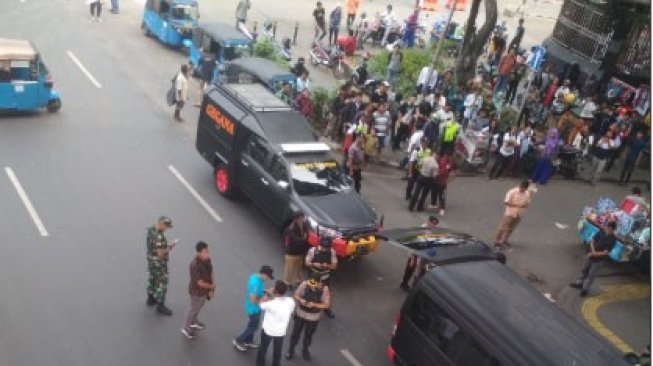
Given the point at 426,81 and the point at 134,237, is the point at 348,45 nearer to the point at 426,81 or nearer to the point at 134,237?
the point at 426,81

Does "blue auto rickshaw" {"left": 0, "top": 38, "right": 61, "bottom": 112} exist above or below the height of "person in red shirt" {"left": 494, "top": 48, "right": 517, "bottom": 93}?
below

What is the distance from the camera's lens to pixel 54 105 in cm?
1784

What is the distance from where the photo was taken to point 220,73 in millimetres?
20797

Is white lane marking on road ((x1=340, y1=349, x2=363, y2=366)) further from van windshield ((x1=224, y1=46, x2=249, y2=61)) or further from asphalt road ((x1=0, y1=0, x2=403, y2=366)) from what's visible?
van windshield ((x1=224, y1=46, x2=249, y2=61))

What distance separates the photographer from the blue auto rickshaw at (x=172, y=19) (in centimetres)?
2505

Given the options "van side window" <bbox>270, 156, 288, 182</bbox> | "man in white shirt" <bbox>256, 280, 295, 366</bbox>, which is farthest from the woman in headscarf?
"man in white shirt" <bbox>256, 280, 295, 366</bbox>

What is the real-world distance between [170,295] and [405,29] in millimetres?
20763

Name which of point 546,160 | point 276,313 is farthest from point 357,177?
point 276,313

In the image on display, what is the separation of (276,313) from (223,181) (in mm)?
6107

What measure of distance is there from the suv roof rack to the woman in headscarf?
6834mm

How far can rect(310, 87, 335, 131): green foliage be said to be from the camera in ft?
63.6

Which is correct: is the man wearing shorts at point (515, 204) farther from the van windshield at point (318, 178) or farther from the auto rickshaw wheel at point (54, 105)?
the auto rickshaw wheel at point (54, 105)

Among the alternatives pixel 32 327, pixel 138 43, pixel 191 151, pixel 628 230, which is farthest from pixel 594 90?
pixel 32 327

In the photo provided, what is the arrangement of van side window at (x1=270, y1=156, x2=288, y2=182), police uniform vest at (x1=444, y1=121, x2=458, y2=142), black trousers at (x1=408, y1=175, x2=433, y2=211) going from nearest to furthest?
1. van side window at (x1=270, y1=156, x2=288, y2=182)
2. black trousers at (x1=408, y1=175, x2=433, y2=211)
3. police uniform vest at (x1=444, y1=121, x2=458, y2=142)
